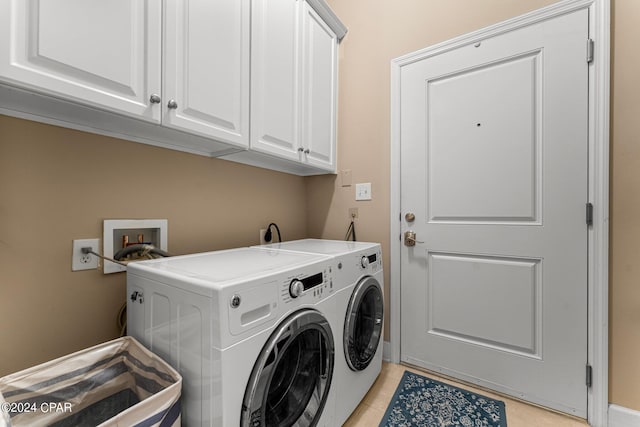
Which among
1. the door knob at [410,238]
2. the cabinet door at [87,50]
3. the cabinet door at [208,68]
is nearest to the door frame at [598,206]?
the door knob at [410,238]

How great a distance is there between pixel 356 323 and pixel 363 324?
8.5 inches

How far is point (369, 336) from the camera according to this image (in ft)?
5.10

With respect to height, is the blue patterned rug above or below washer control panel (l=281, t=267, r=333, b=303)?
below

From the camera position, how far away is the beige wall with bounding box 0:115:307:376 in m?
0.90

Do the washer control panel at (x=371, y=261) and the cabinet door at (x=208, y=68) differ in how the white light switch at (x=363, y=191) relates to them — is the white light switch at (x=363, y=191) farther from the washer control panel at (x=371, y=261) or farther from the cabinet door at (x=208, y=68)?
the cabinet door at (x=208, y=68)

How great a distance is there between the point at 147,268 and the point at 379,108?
174 centimetres

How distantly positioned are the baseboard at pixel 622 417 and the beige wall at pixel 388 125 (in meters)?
0.03

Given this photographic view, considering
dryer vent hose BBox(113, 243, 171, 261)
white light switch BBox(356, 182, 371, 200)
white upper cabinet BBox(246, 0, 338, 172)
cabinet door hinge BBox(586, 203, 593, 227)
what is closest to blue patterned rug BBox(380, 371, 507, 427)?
cabinet door hinge BBox(586, 203, 593, 227)

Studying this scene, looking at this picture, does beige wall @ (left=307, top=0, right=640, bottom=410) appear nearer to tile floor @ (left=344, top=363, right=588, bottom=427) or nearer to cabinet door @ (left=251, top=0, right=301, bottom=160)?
tile floor @ (left=344, top=363, right=588, bottom=427)

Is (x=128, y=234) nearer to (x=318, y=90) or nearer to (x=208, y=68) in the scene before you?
(x=208, y=68)

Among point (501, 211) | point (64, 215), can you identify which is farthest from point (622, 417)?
point (64, 215)

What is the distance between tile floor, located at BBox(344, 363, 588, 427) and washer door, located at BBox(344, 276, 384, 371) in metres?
0.25

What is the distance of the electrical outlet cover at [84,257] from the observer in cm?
103

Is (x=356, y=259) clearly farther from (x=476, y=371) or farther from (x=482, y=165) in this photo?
(x=476, y=371)
